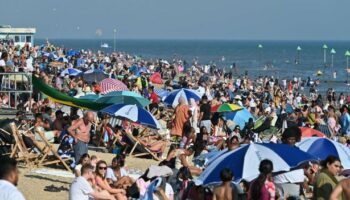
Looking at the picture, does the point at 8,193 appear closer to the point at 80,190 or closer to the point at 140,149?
the point at 80,190

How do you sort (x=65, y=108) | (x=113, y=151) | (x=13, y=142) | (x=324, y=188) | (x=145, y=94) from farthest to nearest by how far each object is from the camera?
(x=145, y=94), (x=65, y=108), (x=113, y=151), (x=13, y=142), (x=324, y=188)

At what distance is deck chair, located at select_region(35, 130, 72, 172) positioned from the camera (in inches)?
502

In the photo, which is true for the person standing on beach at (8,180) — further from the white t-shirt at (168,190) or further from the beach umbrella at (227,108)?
the beach umbrella at (227,108)

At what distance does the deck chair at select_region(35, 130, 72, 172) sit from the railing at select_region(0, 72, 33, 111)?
730 cm

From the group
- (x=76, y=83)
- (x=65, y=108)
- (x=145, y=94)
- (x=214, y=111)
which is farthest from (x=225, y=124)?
(x=76, y=83)

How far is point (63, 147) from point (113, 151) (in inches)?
100

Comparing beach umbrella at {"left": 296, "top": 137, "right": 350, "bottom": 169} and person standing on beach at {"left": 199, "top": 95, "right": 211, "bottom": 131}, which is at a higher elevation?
beach umbrella at {"left": 296, "top": 137, "right": 350, "bottom": 169}

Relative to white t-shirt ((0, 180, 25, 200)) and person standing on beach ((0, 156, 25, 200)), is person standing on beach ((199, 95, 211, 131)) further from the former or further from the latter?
white t-shirt ((0, 180, 25, 200))

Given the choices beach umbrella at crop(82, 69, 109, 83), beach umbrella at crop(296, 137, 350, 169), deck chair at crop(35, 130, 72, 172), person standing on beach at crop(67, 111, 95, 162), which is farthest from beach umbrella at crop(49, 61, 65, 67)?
beach umbrella at crop(296, 137, 350, 169)

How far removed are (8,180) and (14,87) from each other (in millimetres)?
16359

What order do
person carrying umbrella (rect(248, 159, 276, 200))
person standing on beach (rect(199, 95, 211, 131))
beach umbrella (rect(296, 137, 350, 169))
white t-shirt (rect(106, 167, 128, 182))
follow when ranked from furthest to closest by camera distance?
1. person standing on beach (rect(199, 95, 211, 131))
2. white t-shirt (rect(106, 167, 128, 182))
3. beach umbrella (rect(296, 137, 350, 169))
4. person carrying umbrella (rect(248, 159, 276, 200))

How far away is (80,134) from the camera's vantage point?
40.5 feet

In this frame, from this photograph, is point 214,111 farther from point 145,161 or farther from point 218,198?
point 218,198

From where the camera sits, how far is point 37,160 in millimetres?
13453
